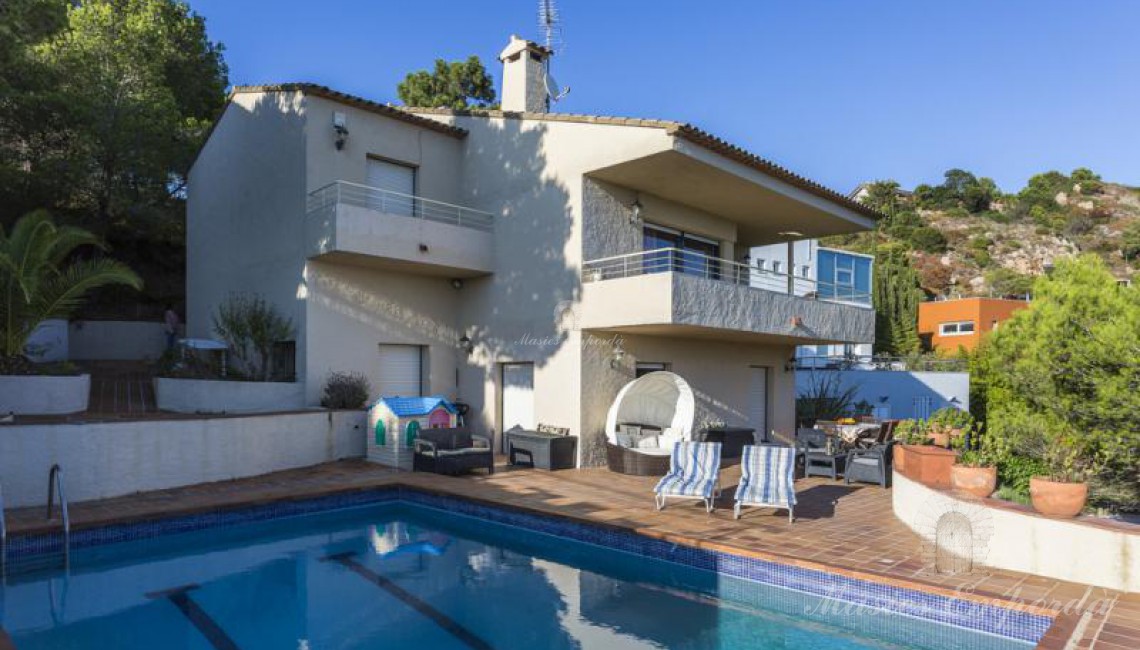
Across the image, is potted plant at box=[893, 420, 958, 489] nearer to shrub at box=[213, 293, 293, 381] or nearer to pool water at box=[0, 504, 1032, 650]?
pool water at box=[0, 504, 1032, 650]

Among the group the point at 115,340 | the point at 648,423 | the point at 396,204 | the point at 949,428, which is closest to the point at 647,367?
the point at 648,423

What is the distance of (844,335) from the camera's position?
18.0 metres

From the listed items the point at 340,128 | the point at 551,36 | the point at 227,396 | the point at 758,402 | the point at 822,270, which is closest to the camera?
the point at 227,396

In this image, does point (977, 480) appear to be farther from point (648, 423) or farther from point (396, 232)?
point (396, 232)

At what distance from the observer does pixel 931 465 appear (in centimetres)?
1002

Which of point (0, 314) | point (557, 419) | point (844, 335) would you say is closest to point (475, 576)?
point (557, 419)

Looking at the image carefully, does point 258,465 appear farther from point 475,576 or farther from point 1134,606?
point 1134,606

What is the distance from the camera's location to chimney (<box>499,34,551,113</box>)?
18.7 metres

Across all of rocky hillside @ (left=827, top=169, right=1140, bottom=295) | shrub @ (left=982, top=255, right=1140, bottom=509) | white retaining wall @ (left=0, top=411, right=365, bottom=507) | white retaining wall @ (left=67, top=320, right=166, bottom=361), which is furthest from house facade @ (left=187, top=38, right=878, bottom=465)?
rocky hillside @ (left=827, top=169, right=1140, bottom=295)

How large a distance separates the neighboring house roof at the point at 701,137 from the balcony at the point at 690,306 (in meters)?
2.27

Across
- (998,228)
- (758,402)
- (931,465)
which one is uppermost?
(998,228)

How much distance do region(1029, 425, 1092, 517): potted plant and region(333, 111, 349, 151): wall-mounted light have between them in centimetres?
1468

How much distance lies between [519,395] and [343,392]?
13.4 ft

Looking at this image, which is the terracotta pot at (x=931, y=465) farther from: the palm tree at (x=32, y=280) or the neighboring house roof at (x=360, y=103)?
the palm tree at (x=32, y=280)
